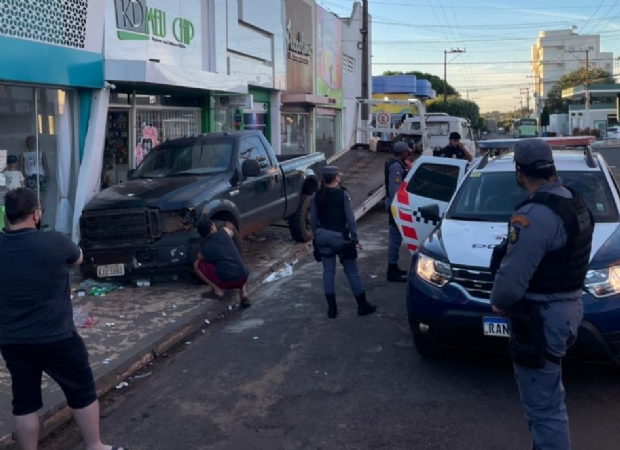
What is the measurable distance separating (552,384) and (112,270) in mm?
6604

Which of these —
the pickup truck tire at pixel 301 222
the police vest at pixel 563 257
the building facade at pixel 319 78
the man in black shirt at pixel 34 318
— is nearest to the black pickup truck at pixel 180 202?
the pickup truck tire at pixel 301 222

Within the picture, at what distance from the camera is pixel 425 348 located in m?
6.22

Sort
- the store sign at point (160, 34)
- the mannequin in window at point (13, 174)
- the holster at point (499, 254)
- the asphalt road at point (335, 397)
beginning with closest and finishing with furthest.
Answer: the holster at point (499, 254), the asphalt road at point (335, 397), the mannequin in window at point (13, 174), the store sign at point (160, 34)

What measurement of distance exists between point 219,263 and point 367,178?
330 inches

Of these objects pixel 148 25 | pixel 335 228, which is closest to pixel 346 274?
pixel 335 228

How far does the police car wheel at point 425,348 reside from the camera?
607cm

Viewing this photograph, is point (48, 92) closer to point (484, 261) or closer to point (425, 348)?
point (425, 348)

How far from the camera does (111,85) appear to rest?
1235 centimetres

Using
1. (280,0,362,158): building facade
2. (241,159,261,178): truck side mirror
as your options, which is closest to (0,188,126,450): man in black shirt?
(241,159,261,178): truck side mirror

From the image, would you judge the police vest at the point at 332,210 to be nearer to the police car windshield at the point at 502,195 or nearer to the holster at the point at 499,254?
the police car windshield at the point at 502,195

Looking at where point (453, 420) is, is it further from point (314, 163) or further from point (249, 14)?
point (249, 14)

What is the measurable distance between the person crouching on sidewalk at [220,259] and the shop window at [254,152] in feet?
7.21

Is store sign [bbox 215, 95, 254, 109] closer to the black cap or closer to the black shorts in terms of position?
the black shorts

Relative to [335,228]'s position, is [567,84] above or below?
above
